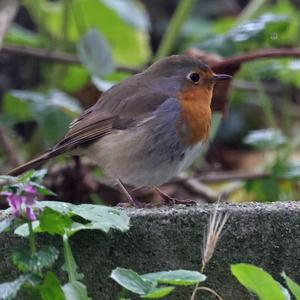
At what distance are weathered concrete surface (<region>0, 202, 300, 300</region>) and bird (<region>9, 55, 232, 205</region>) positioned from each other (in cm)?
96

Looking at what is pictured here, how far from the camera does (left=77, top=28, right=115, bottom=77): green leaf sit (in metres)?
5.18

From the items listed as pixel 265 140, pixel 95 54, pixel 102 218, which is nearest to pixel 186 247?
pixel 102 218

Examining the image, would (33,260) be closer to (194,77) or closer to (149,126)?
(149,126)

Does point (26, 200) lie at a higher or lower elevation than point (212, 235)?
higher

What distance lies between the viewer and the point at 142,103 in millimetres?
3893

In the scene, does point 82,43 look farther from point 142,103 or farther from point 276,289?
point 276,289

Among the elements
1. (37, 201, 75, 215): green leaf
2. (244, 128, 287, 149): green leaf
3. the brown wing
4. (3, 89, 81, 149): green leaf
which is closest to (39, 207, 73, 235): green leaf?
(37, 201, 75, 215): green leaf

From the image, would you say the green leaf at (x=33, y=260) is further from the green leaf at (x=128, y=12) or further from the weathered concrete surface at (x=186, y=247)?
the green leaf at (x=128, y=12)

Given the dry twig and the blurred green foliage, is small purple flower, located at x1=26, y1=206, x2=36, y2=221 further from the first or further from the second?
the blurred green foliage

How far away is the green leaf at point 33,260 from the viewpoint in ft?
7.58

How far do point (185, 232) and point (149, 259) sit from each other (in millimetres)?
130

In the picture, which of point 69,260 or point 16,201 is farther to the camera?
point 69,260

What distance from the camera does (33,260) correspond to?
91.5 inches

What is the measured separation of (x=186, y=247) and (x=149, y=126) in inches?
43.7
